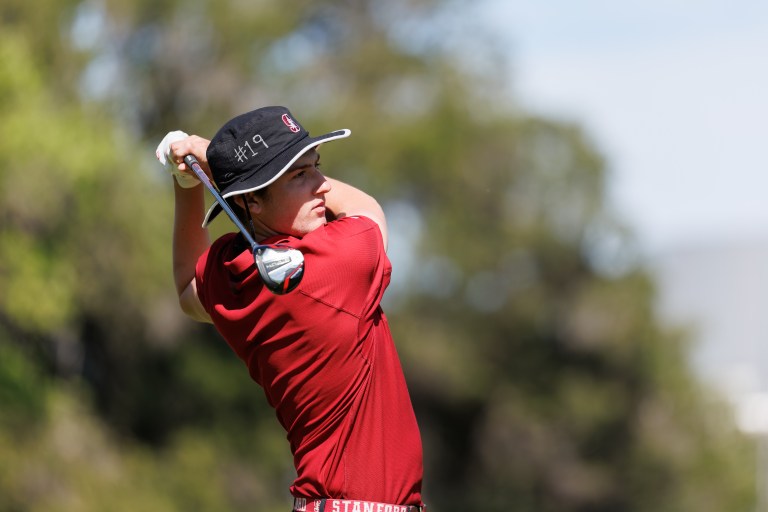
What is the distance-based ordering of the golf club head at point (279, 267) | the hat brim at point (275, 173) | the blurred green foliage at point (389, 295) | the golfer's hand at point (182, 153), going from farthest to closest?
the blurred green foliage at point (389, 295) < the golfer's hand at point (182, 153) < the hat brim at point (275, 173) < the golf club head at point (279, 267)

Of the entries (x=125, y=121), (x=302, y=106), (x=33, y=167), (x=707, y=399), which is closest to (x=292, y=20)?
(x=302, y=106)

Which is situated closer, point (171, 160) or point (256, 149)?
point (256, 149)

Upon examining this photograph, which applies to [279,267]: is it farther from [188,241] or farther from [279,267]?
[188,241]

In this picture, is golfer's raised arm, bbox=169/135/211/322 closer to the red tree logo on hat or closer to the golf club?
the red tree logo on hat

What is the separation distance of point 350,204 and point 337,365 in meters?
0.69

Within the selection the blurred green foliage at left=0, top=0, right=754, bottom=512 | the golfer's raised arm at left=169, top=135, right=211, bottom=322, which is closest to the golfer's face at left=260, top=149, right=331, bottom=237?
the golfer's raised arm at left=169, top=135, right=211, bottom=322

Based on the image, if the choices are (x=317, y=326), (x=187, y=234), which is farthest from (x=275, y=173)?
(x=187, y=234)

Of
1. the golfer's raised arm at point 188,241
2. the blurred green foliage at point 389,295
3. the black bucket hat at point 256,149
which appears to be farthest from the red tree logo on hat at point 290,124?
the blurred green foliage at point 389,295

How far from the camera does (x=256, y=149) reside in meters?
4.58

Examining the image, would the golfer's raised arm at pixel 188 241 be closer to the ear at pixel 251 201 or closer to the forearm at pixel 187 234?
the forearm at pixel 187 234

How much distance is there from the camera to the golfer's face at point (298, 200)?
463cm

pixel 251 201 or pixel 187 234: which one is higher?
pixel 187 234

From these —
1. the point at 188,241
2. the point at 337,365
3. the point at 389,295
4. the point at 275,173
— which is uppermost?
the point at 389,295

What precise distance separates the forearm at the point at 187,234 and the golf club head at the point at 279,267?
869 millimetres
